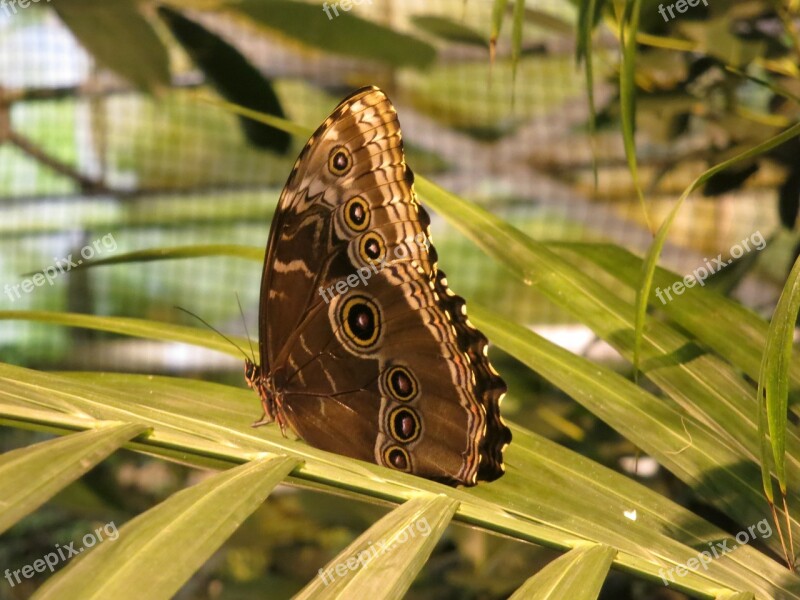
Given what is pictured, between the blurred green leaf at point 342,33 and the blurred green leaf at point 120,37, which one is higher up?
the blurred green leaf at point 342,33

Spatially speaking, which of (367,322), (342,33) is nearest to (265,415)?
(367,322)

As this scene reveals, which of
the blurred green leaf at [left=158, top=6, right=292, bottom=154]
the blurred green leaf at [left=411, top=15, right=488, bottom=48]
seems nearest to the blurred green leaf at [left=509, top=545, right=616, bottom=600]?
the blurred green leaf at [left=158, top=6, right=292, bottom=154]

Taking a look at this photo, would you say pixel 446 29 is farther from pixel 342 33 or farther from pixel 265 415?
pixel 265 415

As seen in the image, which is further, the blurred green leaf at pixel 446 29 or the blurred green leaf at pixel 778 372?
the blurred green leaf at pixel 446 29

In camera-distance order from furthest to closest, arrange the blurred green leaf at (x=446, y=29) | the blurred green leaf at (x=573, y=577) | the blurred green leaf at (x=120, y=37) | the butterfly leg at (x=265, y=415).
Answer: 1. the blurred green leaf at (x=446, y=29)
2. the blurred green leaf at (x=120, y=37)
3. the butterfly leg at (x=265, y=415)
4. the blurred green leaf at (x=573, y=577)

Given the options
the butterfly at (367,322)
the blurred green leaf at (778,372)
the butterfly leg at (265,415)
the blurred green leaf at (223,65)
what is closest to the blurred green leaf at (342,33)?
the blurred green leaf at (223,65)

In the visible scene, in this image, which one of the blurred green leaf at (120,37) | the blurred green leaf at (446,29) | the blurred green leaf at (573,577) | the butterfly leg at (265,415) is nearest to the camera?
the blurred green leaf at (573,577)

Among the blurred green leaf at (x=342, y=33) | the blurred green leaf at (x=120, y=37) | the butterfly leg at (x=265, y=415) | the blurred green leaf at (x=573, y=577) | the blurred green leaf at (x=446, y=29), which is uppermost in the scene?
the blurred green leaf at (x=446, y=29)

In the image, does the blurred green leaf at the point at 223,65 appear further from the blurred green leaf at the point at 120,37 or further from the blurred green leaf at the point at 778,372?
the blurred green leaf at the point at 778,372

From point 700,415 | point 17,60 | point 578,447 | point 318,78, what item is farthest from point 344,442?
point 17,60
